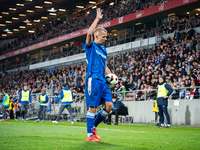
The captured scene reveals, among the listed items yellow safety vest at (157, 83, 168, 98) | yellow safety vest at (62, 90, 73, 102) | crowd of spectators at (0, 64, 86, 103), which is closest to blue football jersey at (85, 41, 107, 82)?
yellow safety vest at (157, 83, 168, 98)

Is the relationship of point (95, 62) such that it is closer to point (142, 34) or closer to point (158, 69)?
point (158, 69)

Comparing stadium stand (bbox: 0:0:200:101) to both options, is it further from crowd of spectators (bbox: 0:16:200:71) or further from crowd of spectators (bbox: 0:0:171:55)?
crowd of spectators (bbox: 0:0:171:55)

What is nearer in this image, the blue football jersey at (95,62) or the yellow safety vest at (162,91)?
the blue football jersey at (95,62)

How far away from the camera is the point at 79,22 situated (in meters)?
39.9

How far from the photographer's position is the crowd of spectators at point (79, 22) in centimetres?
3038

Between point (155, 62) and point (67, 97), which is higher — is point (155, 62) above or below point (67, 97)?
above

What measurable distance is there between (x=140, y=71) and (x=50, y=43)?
26864mm

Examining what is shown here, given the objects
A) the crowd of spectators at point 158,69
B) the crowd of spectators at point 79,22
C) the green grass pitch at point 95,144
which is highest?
the crowd of spectators at point 79,22

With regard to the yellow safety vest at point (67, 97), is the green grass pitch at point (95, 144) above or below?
below

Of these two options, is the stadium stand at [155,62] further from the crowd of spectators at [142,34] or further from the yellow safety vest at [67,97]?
the yellow safety vest at [67,97]

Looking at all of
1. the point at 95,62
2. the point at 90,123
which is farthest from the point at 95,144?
the point at 95,62

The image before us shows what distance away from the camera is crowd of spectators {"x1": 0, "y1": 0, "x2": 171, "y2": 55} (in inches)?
1196

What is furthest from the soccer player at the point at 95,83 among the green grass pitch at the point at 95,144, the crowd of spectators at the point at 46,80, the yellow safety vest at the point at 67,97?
the crowd of spectators at the point at 46,80

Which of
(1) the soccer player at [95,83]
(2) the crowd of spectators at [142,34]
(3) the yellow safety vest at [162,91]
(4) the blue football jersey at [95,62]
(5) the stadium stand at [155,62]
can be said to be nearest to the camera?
(1) the soccer player at [95,83]
